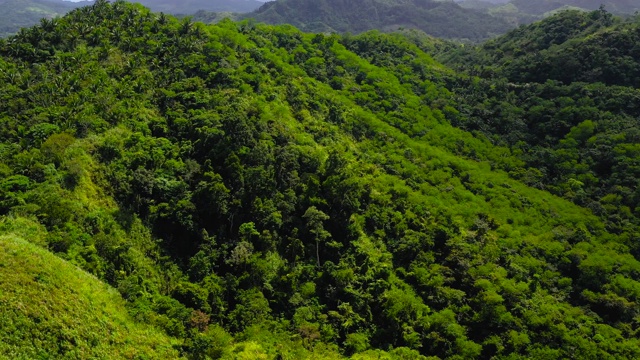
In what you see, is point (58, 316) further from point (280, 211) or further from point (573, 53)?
point (573, 53)

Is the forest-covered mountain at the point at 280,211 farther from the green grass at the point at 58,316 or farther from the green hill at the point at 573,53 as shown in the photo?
the green hill at the point at 573,53

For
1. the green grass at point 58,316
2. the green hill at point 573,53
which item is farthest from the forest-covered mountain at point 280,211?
the green hill at point 573,53

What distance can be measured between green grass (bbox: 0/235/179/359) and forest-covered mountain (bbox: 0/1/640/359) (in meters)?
0.18

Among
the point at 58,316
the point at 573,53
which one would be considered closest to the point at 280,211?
the point at 58,316

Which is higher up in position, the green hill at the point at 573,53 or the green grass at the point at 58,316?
the green hill at the point at 573,53

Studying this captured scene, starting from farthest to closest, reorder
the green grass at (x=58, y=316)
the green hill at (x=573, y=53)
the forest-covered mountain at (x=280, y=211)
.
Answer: the green hill at (x=573, y=53) → the forest-covered mountain at (x=280, y=211) → the green grass at (x=58, y=316)

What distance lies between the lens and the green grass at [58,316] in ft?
99.4

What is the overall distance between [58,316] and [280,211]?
30.7 meters

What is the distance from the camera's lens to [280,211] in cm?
5972

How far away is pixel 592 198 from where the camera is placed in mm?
84875

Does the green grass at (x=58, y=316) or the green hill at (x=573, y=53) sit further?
the green hill at (x=573, y=53)

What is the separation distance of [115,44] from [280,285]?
56136mm

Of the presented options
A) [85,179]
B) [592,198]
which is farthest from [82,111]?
[592,198]

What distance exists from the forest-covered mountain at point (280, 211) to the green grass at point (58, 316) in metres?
0.18
